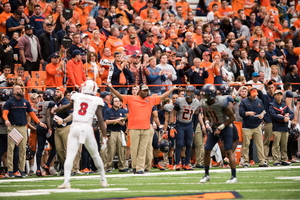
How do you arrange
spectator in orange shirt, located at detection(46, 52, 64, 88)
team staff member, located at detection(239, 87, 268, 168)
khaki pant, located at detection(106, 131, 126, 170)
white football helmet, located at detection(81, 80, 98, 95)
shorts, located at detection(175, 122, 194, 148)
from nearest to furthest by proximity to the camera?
1. white football helmet, located at detection(81, 80, 98, 95)
2. shorts, located at detection(175, 122, 194, 148)
3. khaki pant, located at detection(106, 131, 126, 170)
4. team staff member, located at detection(239, 87, 268, 168)
5. spectator in orange shirt, located at detection(46, 52, 64, 88)

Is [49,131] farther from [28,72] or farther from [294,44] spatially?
[294,44]

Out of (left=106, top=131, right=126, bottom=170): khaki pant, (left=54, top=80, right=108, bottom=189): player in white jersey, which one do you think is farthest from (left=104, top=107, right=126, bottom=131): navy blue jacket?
(left=54, top=80, right=108, bottom=189): player in white jersey

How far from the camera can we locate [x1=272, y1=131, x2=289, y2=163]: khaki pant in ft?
42.5

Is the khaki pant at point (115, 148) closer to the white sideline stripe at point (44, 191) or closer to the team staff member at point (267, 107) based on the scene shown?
the team staff member at point (267, 107)

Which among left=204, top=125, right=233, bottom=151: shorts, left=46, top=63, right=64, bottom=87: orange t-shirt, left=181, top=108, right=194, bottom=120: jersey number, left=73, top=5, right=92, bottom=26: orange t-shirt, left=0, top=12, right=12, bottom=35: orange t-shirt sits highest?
left=73, top=5, right=92, bottom=26: orange t-shirt

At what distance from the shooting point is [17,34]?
554 inches

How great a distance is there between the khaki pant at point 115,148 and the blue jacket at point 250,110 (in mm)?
3299

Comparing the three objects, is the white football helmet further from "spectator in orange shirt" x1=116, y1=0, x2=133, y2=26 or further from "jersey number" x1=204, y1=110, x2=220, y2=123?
"spectator in orange shirt" x1=116, y1=0, x2=133, y2=26

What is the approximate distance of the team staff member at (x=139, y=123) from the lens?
11.1 metres

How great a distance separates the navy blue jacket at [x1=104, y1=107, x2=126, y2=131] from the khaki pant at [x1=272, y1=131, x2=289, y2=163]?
167 inches

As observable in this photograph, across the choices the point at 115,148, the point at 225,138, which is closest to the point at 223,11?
the point at 115,148

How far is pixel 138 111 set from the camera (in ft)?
36.8

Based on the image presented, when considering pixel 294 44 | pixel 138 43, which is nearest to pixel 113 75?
pixel 138 43

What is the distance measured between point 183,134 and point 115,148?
6.00 ft
